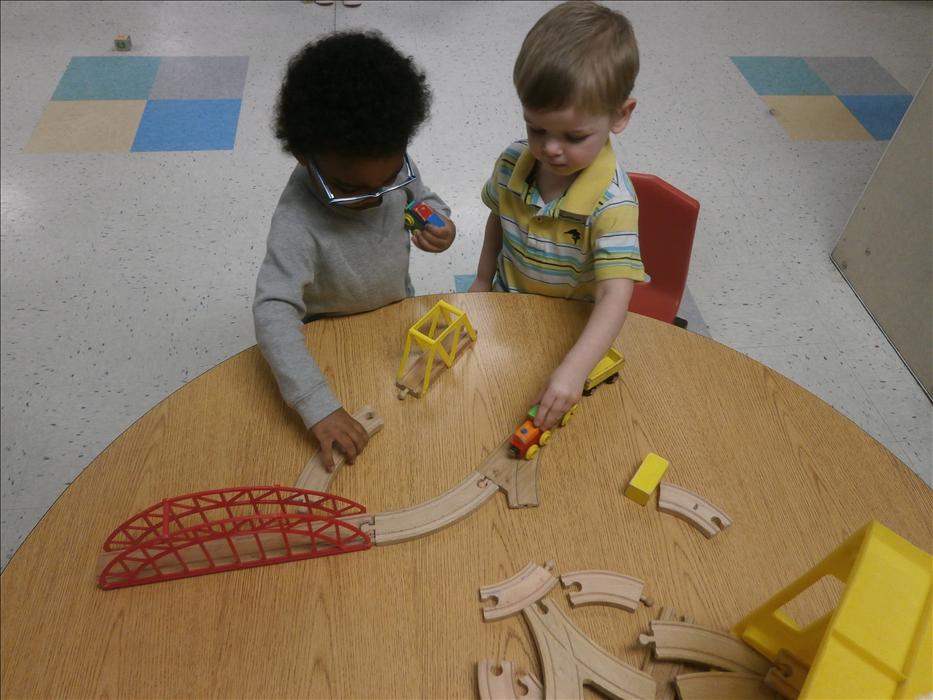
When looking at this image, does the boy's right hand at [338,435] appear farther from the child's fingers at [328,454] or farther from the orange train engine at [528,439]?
the orange train engine at [528,439]

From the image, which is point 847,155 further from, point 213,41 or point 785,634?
point 213,41

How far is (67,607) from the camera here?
801mm

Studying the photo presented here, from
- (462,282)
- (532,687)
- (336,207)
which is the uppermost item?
(336,207)

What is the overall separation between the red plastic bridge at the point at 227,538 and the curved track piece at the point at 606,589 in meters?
0.28

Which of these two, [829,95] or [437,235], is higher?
[437,235]

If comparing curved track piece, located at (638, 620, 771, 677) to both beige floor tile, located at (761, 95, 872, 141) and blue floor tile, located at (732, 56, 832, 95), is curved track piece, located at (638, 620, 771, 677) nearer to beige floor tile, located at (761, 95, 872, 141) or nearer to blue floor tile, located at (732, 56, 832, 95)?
beige floor tile, located at (761, 95, 872, 141)

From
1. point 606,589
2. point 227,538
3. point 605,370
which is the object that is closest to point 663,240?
point 605,370

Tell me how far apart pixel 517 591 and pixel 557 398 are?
11.2 inches

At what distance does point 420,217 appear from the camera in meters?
1.15

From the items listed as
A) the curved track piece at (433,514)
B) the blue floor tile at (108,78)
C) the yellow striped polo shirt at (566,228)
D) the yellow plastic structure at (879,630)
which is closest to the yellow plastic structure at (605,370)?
the yellow striped polo shirt at (566,228)

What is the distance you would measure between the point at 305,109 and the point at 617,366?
2.03 feet

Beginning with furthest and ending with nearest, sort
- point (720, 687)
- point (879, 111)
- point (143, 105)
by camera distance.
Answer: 1. point (879, 111)
2. point (143, 105)
3. point (720, 687)

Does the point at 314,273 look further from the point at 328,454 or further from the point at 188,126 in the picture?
the point at 188,126

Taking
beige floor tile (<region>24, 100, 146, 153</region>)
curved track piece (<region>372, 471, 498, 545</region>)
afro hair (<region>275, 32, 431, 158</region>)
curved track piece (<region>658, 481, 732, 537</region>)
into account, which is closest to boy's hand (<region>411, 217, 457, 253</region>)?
afro hair (<region>275, 32, 431, 158</region>)
